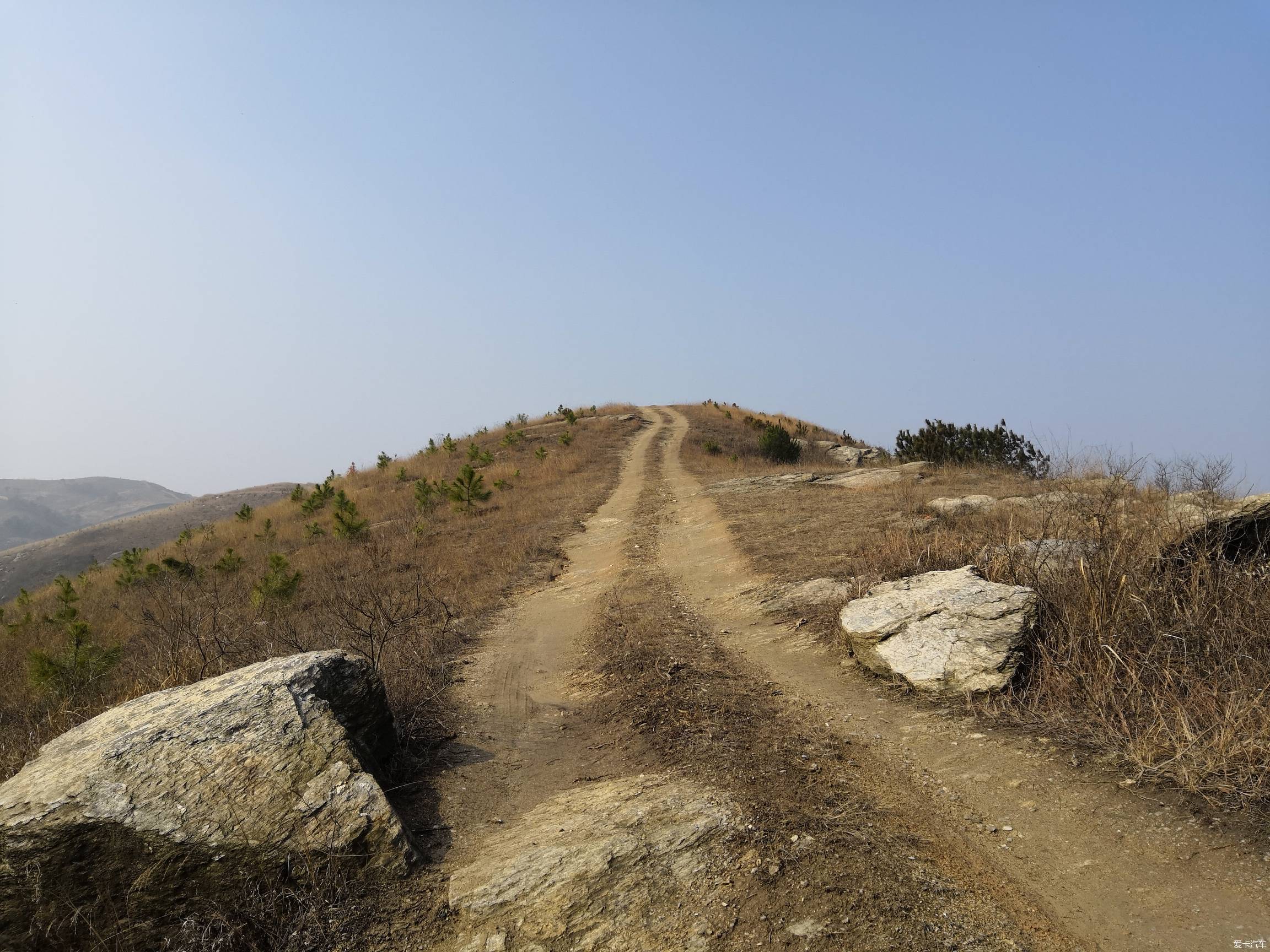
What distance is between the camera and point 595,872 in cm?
335

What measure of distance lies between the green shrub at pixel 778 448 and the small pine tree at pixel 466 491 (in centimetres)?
1178

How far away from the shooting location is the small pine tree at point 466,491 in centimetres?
2025

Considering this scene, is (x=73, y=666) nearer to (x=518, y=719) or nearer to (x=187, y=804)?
(x=518, y=719)

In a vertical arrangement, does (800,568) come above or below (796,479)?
below

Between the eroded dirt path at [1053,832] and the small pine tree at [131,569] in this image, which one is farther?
the small pine tree at [131,569]

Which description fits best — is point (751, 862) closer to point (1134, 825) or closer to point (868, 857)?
point (868, 857)

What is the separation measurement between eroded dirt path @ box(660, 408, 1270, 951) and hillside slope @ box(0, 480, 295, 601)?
35207mm

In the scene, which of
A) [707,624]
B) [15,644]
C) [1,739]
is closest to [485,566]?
[707,624]

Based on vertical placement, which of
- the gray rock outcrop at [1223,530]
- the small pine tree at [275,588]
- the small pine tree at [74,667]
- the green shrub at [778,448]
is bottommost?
the small pine tree at [74,667]

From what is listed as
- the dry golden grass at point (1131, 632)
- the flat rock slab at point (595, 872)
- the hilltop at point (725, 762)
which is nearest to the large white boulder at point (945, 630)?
the hilltop at point (725, 762)

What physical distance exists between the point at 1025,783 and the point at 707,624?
14.2 ft

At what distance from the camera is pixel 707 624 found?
320 inches

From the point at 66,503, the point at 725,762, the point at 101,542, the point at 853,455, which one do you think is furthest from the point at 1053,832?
the point at 66,503

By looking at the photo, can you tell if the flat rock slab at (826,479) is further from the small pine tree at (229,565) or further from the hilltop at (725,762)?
the small pine tree at (229,565)
